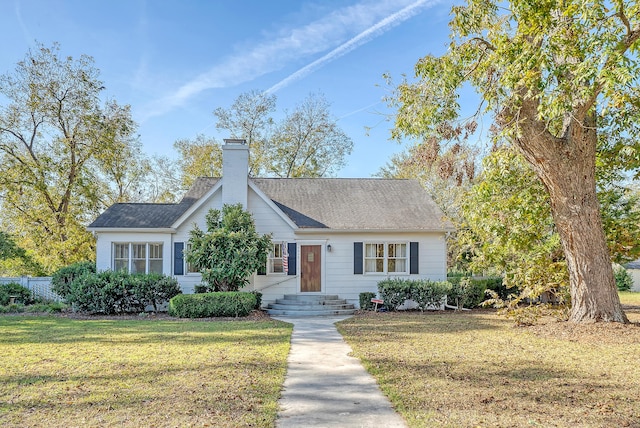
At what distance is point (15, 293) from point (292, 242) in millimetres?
10415

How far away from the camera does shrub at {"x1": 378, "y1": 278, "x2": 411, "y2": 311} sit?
580 inches

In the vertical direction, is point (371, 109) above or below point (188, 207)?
above

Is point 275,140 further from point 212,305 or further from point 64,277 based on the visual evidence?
point 212,305

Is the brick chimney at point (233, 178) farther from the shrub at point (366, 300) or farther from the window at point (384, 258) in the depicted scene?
the shrub at point (366, 300)

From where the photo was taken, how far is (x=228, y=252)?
13.9 m

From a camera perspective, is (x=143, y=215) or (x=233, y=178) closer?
(x=233, y=178)

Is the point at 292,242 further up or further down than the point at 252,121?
further down

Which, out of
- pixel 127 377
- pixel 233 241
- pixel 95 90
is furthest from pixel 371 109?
pixel 95 90

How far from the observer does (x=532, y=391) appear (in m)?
5.45

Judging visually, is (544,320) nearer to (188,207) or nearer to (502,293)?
(502,293)

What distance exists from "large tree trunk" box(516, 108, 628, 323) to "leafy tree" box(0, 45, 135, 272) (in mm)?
19694

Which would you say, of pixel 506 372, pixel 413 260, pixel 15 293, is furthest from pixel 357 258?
pixel 15 293

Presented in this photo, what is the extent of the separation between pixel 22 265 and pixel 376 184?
1654 cm

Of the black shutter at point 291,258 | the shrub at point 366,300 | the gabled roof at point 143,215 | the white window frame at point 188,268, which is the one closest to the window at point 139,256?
the gabled roof at point 143,215
